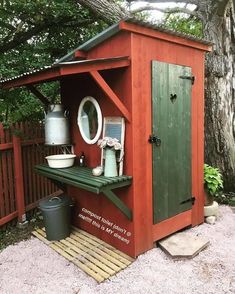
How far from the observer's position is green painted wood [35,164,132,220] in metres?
2.87

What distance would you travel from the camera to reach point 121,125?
3148 millimetres

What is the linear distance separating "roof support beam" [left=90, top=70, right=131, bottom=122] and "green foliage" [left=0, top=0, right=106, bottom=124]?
276cm

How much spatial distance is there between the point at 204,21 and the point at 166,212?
11.8ft

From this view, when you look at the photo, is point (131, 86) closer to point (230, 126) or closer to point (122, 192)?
point (122, 192)

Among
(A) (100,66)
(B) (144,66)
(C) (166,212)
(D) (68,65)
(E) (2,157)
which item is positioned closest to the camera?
(D) (68,65)

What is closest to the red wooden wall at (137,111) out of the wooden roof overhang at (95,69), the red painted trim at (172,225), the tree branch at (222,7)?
the red painted trim at (172,225)

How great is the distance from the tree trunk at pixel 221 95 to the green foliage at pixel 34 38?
2.92 metres

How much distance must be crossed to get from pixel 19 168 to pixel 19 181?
0.67 ft

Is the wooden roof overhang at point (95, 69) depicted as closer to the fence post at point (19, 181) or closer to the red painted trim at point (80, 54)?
the red painted trim at point (80, 54)

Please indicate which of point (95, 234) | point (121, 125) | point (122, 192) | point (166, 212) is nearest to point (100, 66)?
point (121, 125)

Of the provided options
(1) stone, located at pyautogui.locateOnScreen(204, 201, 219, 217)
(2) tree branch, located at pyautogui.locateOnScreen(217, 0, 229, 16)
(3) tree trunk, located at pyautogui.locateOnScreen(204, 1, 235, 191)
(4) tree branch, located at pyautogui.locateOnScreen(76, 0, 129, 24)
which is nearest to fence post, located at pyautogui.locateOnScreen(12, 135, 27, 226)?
(1) stone, located at pyautogui.locateOnScreen(204, 201, 219, 217)

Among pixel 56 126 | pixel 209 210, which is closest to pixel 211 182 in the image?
pixel 209 210

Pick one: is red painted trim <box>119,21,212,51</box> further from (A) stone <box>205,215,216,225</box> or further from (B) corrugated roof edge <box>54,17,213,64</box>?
(A) stone <box>205,215,216,225</box>

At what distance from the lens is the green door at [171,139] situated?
3.33m
